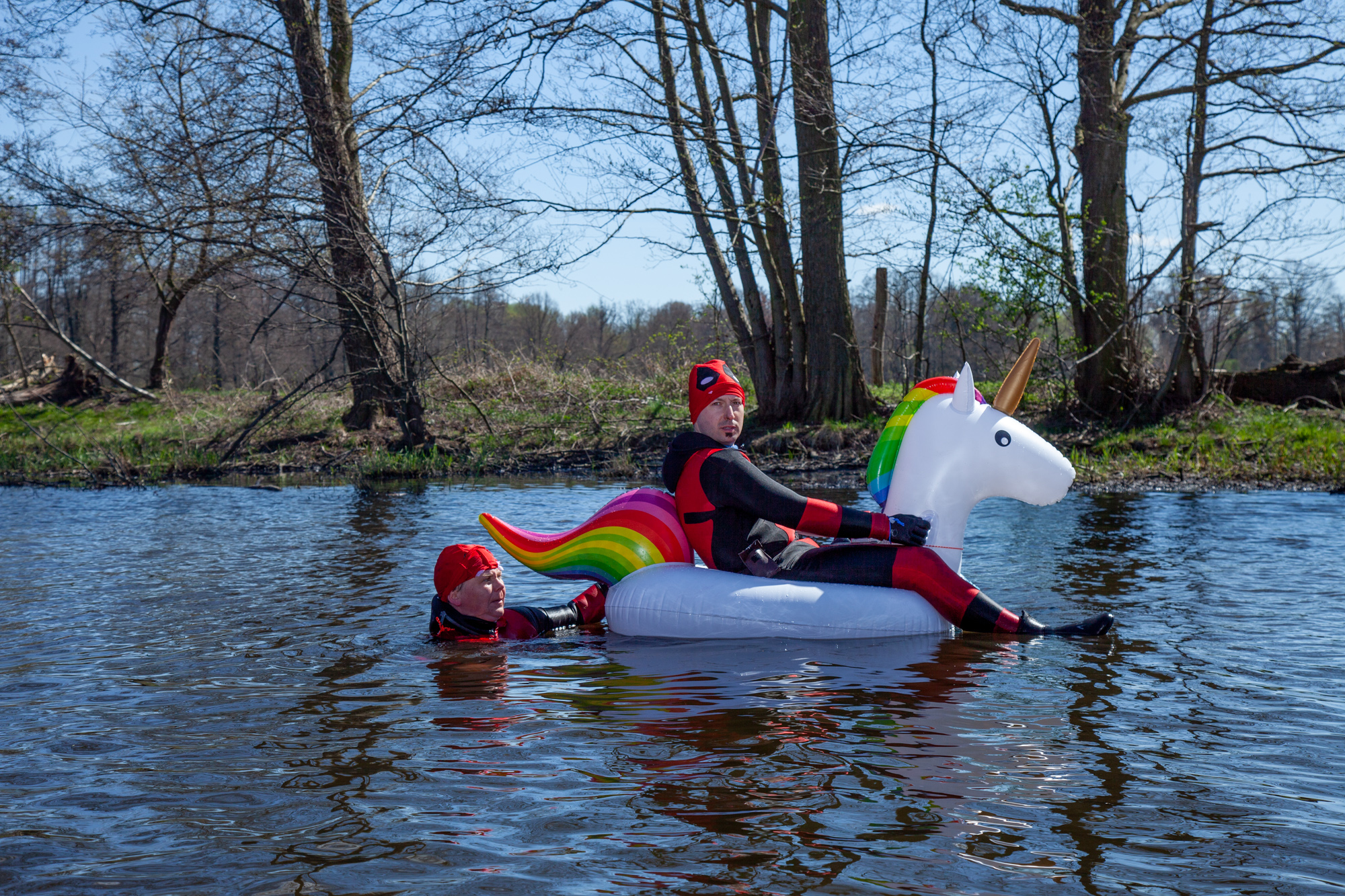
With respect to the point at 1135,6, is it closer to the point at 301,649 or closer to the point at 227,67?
the point at 227,67

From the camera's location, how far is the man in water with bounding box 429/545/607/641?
223 inches

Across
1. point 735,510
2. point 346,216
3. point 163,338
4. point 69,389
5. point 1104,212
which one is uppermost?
point 1104,212

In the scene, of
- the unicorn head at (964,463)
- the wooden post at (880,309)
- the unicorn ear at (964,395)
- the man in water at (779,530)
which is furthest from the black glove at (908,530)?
the wooden post at (880,309)

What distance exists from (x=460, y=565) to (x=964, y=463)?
2805 millimetres

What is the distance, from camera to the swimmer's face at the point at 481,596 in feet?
18.6

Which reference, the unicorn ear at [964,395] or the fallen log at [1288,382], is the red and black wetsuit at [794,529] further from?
the fallen log at [1288,382]

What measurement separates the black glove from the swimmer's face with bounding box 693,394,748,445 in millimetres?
984

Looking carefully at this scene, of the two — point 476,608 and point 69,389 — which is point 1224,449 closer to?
point 476,608

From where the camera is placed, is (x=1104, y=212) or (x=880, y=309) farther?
(x=880, y=309)

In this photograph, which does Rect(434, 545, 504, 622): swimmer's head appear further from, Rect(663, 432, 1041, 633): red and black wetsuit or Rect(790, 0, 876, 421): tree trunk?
Rect(790, 0, 876, 421): tree trunk

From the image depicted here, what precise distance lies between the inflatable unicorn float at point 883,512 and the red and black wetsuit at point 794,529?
0.09 metres

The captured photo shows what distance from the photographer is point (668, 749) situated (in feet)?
12.3

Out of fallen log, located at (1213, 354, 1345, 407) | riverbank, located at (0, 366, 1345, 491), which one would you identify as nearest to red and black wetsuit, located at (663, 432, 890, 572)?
riverbank, located at (0, 366, 1345, 491)

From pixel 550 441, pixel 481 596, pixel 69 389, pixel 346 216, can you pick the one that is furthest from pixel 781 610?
pixel 69 389
